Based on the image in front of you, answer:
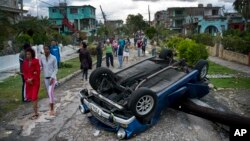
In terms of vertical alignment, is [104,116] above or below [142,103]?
below

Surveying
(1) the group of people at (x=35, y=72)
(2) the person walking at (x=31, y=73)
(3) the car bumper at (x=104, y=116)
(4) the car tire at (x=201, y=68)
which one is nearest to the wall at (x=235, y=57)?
(4) the car tire at (x=201, y=68)

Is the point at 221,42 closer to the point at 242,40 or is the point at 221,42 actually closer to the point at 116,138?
the point at 242,40

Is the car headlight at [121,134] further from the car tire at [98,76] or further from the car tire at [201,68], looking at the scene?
the car tire at [201,68]

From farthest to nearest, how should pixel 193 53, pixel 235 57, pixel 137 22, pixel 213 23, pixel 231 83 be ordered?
1. pixel 137 22
2. pixel 213 23
3. pixel 235 57
4. pixel 193 53
5. pixel 231 83

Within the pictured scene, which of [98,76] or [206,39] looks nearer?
[98,76]

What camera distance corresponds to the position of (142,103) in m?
6.25

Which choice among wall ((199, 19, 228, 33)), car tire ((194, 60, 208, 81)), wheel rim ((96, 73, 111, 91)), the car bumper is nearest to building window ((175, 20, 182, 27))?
wall ((199, 19, 228, 33))

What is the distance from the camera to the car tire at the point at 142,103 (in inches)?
240

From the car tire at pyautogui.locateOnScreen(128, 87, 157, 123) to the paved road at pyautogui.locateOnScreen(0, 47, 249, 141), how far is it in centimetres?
38

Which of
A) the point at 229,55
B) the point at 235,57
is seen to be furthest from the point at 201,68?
the point at 229,55

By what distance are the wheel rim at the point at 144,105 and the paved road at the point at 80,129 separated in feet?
1.53

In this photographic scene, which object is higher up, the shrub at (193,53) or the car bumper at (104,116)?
the shrub at (193,53)

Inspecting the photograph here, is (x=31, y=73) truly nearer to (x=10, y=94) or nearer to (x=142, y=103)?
(x=142, y=103)

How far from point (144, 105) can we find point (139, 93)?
0.29 metres
